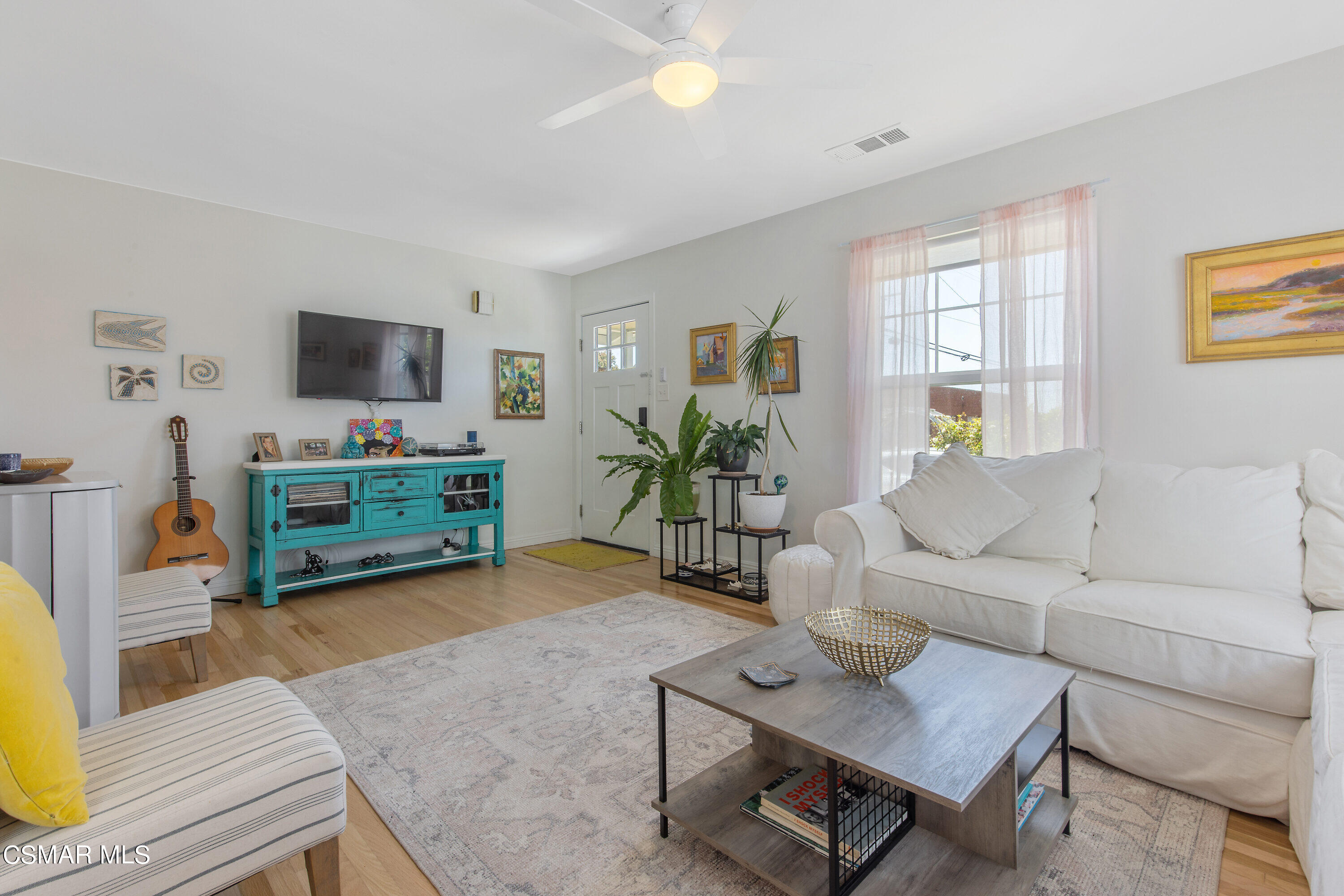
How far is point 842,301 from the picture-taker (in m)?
3.74

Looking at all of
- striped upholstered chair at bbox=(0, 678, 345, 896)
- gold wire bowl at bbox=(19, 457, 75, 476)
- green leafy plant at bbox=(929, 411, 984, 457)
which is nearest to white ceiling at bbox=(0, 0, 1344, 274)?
green leafy plant at bbox=(929, 411, 984, 457)

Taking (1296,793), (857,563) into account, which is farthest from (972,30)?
(1296,793)

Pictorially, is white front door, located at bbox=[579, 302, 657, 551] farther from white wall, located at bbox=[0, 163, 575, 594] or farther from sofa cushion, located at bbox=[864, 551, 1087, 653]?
sofa cushion, located at bbox=[864, 551, 1087, 653]

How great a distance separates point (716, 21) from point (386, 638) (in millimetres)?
3060

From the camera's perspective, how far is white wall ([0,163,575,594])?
323 cm

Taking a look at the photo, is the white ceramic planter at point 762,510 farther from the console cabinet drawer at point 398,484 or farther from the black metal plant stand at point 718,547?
the console cabinet drawer at point 398,484

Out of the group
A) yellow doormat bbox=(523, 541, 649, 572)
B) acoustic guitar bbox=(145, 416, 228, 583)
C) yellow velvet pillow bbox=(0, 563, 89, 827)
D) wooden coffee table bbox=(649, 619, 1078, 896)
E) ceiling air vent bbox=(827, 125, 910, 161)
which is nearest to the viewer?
yellow velvet pillow bbox=(0, 563, 89, 827)

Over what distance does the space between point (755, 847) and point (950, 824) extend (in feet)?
1.51

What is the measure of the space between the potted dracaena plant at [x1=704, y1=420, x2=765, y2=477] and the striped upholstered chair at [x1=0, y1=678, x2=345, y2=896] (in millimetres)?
2935

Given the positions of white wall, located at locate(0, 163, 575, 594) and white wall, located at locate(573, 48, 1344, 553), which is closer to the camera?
white wall, located at locate(573, 48, 1344, 553)

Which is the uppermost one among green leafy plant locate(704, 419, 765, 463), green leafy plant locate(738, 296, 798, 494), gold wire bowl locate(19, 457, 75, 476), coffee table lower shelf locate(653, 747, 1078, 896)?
green leafy plant locate(738, 296, 798, 494)

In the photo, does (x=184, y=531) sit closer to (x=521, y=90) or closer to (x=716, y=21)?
(x=521, y=90)

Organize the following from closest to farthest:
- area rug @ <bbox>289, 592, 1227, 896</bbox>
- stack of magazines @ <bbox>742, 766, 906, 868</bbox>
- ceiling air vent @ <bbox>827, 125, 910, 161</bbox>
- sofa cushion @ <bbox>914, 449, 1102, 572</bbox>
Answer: stack of magazines @ <bbox>742, 766, 906, 868</bbox>, area rug @ <bbox>289, 592, 1227, 896</bbox>, sofa cushion @ <bbox>914, 449, 1102, 572</bbox>, ceiling air vent @ <bbox>827, 125, 910, 161</bbox>

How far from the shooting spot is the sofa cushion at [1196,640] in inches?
61.7
